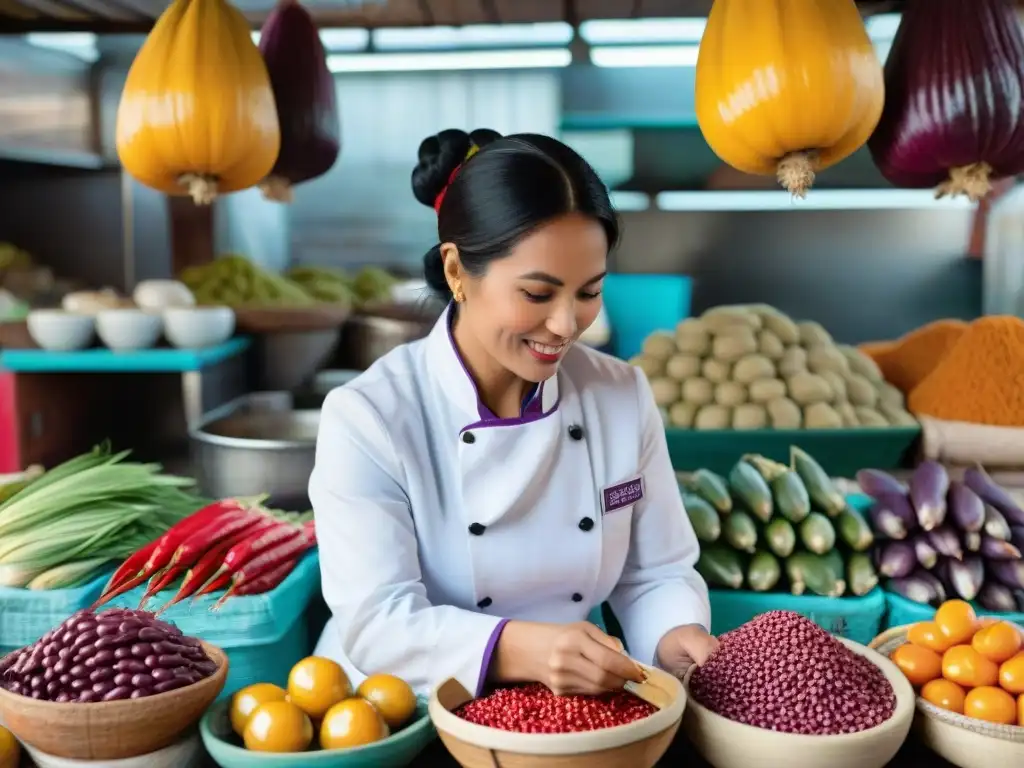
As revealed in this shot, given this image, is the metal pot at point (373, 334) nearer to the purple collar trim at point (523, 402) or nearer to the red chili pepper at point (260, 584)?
the red chili pepper at point (260, 584)

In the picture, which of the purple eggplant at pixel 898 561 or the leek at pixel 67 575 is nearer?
the leek at pixel 67 575

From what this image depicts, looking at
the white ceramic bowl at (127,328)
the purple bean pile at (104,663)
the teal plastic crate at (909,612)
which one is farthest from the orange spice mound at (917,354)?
the white ceramic bowl at (127,328)

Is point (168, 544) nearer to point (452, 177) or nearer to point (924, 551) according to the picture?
point (452, 177)

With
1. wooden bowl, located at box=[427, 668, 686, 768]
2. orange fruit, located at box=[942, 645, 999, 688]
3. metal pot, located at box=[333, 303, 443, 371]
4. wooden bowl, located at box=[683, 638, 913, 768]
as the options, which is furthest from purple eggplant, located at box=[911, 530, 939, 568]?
metal pot, located at box=[333, 303, 443, 371]

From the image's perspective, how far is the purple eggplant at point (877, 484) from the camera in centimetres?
224

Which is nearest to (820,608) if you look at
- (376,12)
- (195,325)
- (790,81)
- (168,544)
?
(790,81)

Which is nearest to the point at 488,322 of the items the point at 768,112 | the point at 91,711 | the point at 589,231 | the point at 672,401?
the point at 589,231

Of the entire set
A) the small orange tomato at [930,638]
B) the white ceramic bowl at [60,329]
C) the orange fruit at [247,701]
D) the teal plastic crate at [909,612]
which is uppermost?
the white ceramic bowl at [60,329]

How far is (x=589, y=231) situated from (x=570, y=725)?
27.5 inches

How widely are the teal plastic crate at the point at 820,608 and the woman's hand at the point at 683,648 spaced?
1.93 feet

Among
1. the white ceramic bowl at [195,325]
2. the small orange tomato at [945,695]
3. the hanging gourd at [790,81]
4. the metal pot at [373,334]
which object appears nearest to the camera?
the small orange tomato at [945,695]

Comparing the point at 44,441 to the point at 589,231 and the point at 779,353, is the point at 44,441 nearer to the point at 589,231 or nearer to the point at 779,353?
the point at 779,353

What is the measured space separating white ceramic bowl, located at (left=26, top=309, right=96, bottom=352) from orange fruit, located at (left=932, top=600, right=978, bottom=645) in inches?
120

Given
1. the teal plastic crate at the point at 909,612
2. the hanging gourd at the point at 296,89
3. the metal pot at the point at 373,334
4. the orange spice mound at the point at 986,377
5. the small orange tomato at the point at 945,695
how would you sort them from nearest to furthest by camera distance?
the small orange tomato at the point at 945,695 → the hanging gourd at the point at 296,89 → the teal plastic crate at the point at 909,612 → the orange spice mound at the point at 986,377 → the metal pot at the point at 373,334
